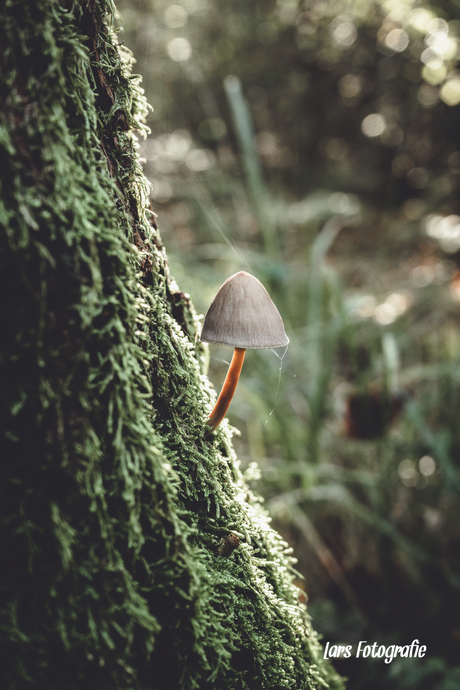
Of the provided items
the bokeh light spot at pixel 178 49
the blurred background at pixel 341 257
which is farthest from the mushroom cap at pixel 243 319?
the bokeh light spot at pixel 178 49

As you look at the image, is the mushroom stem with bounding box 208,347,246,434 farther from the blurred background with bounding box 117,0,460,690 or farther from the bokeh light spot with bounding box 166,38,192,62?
the bokeh light spot with bounding box 166,38,192,62

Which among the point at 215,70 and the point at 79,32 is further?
the point at 215,70

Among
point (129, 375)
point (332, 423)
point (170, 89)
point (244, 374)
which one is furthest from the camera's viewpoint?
Result: point (170, 89)

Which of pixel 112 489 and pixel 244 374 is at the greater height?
pixel 244 374

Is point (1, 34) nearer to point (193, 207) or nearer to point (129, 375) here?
point (129, 375)

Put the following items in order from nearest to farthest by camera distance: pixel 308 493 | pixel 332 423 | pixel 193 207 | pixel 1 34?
pixel 1 34, pixel 308 493, pixel 332 423, pixel 193 207

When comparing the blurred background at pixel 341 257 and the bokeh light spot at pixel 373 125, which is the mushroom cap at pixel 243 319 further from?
the bokeh light spot at pixel 373 125

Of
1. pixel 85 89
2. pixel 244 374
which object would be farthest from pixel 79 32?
pixel 244 374

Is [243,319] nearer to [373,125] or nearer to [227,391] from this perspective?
[227,391]
